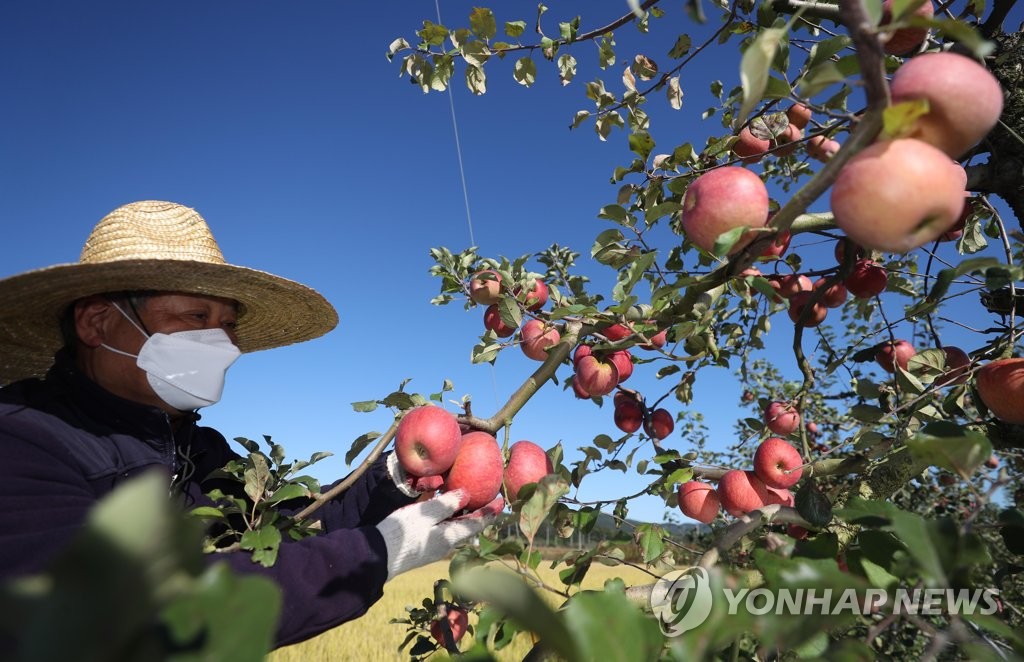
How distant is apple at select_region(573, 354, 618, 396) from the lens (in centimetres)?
249

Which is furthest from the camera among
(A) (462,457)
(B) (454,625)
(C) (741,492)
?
(B) (454,625)

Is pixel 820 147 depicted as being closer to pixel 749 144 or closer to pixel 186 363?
pixel 749 144

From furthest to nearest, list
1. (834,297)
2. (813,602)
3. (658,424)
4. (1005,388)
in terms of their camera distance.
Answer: (658,424), (834,297), (1005,388), (813,602)

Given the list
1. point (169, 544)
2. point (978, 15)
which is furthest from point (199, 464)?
point (978, 15)

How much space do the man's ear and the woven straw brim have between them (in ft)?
0.17

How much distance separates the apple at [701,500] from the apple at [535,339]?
0.92m

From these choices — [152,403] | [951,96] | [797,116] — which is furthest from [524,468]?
[797,116]

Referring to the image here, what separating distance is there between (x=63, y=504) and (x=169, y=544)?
1695 mm

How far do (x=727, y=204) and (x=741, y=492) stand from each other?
4.75 feet

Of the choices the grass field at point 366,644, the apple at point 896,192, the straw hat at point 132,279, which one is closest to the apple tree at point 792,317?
the apple at point 896,192

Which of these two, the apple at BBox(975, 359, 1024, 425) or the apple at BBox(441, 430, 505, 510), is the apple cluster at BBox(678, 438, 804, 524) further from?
the apple at BBox(441, 430, 505, 510)

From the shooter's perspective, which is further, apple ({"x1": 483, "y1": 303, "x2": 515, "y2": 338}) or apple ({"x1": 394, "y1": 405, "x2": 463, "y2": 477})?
apple ({"x1": 483, "y1": 303, "x2": 515, "y2": 338})

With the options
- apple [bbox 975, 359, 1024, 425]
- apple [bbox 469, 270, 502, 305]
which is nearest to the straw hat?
apple [bbox 469, 270, 502, 305]

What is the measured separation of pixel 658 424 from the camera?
3.14 m
